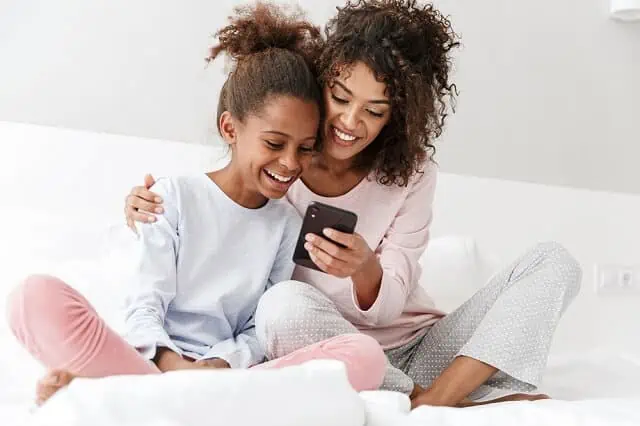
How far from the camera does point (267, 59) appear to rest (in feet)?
4.57

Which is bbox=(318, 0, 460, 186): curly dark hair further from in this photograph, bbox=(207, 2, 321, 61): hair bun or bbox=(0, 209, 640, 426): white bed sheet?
bbox=(0, 209, 640, 426): white bed sheet

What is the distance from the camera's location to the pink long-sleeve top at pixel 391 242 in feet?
4.78

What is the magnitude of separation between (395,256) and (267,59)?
0.37 m

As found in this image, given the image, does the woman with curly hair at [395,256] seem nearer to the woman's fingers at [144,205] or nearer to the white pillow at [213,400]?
the woman's fingers at [144,205]

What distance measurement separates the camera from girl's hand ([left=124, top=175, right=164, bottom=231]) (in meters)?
1.35

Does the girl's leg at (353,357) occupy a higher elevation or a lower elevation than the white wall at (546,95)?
lower

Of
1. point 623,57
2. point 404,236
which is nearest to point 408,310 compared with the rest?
point 404,236

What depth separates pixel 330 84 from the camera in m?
1.38

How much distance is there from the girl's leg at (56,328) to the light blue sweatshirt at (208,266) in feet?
0.65

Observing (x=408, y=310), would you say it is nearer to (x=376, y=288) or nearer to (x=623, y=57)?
(x=376, y=288)

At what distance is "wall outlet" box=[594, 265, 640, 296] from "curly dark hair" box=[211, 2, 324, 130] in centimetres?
115

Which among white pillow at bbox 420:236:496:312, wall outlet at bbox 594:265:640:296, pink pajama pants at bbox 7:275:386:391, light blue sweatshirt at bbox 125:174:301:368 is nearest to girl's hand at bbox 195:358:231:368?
light blue sweatshirt at bbox 125:174:301:368

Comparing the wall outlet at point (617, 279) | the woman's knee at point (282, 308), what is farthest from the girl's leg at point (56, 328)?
the wall outlet at point (617, 279)

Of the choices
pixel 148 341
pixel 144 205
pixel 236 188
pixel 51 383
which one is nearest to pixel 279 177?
pixel 236 188
